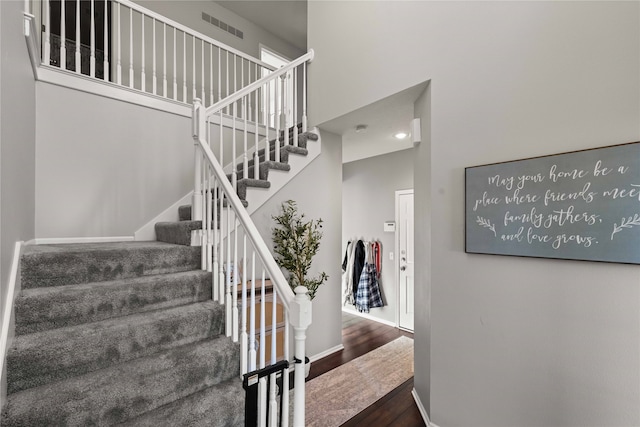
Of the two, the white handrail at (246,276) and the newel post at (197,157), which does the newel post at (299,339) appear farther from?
the newel post at (197,157)

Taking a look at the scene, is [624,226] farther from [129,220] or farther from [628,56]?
[129,220]

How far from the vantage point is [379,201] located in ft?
15.4

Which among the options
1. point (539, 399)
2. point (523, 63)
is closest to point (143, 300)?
point (539, 399)

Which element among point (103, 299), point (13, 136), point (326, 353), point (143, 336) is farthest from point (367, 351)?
point (13, 136)

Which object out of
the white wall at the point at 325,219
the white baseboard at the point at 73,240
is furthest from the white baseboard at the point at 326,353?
the white baseboard at the point at 73,240

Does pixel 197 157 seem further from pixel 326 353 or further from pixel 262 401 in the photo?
pixel 326 353

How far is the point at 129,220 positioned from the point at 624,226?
3.75 m

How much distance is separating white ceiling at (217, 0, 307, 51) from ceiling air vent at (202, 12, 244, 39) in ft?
0.86

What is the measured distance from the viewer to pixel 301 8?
15.4 feet

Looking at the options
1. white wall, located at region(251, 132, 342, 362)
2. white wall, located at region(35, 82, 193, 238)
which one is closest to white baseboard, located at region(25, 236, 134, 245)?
white wall, located at region(35, 82, 193, 238)

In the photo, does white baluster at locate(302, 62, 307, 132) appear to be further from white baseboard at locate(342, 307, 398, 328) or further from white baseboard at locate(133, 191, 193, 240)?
white baseboard at locate(342, 307, 398, 328)

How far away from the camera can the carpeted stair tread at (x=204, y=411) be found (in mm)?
1468

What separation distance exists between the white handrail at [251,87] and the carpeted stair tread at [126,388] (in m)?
1.84

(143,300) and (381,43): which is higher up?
(381,43)
